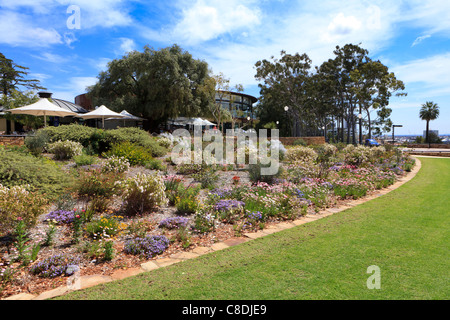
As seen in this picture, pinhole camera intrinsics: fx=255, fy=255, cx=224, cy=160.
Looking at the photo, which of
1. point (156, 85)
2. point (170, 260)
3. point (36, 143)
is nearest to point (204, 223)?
point (170, 260)

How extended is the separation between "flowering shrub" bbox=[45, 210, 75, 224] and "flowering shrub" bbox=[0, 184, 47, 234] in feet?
0.74

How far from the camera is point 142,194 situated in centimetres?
497

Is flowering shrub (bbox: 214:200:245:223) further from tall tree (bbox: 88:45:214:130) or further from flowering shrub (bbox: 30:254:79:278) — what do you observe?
tall tree (bbox: 88:45:214:130)

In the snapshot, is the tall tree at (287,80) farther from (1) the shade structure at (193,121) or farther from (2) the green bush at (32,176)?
(2) the green bush at (32,176)

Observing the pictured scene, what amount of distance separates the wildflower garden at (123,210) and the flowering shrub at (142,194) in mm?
19

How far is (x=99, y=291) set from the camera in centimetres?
257

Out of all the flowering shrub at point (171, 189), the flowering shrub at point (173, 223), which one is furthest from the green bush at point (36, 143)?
the flowering shrub at point (173, 223)

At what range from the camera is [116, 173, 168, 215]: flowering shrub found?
4.91m

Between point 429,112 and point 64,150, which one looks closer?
point 64,150

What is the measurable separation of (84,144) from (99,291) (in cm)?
977

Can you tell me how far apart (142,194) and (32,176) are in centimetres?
261

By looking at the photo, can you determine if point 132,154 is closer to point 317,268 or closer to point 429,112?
point 317,268
